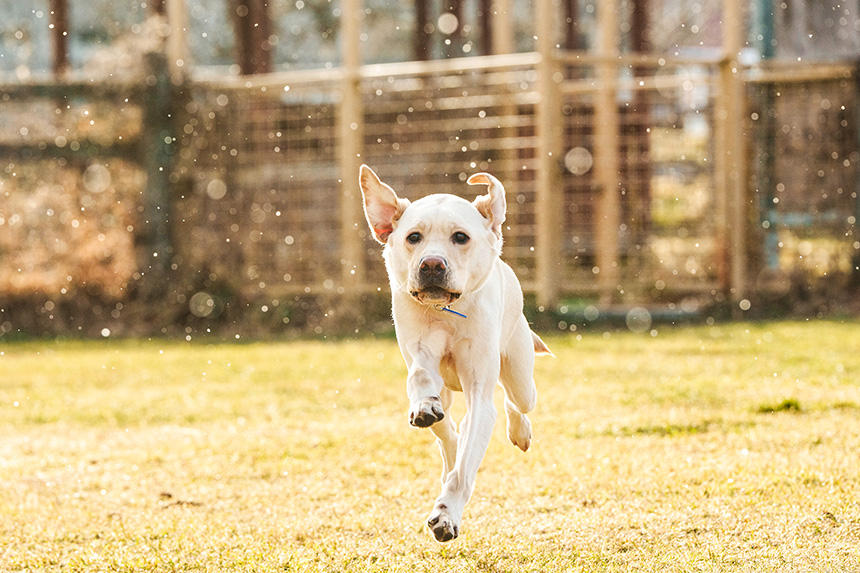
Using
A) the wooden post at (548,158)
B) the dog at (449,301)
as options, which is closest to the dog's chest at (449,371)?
the dog at (449,301)

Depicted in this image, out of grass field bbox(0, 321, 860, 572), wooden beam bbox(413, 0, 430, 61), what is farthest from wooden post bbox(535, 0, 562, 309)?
wooden beam bbox(413, 0, 430, 61)

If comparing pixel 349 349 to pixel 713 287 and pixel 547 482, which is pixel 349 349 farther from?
pixel 547 482

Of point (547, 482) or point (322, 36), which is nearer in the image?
point (547, 482)

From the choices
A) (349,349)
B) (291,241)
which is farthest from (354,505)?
(291,241)

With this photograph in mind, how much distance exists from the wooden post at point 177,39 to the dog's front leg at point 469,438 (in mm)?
9784

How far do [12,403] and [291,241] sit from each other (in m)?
5.06

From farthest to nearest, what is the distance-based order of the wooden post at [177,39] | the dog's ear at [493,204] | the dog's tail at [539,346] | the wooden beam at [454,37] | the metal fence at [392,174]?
the wooden beam at [454,37] < the wooden post at [177,39] < the metal fence at [392,174] < the dog's tail at [539,346] < the dog's ear at [493,204]

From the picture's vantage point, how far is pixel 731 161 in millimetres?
12516

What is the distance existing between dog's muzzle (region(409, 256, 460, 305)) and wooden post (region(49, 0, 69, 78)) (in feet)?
38.8

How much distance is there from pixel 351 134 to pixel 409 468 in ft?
23.9

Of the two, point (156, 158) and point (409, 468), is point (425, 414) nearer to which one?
point (409, 468)

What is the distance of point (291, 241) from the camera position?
12961 millimetres

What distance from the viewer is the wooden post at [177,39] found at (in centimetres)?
1323

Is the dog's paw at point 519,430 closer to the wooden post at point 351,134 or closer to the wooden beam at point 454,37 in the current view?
the wooden post at point 351,134
